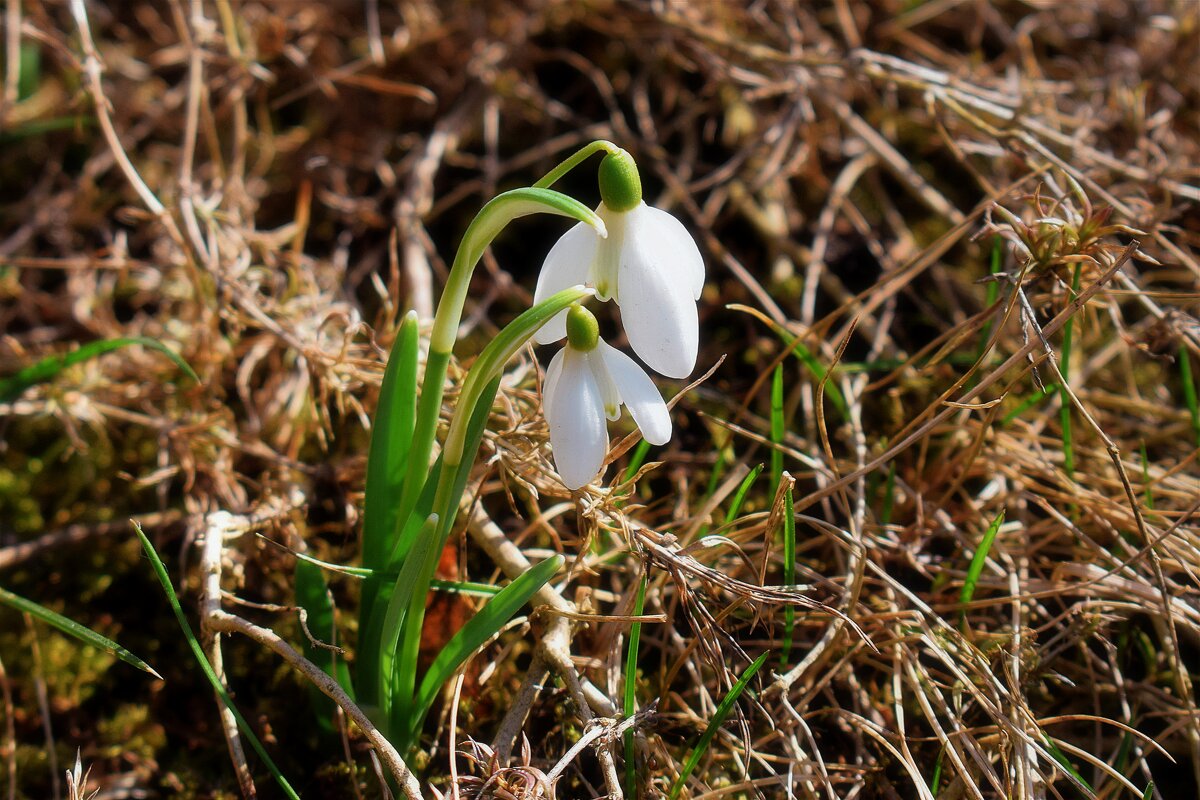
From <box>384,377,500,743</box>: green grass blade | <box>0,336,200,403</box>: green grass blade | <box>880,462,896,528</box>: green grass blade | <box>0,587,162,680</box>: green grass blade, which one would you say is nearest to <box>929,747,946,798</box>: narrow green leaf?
<box>880,462,896,528</box>: green grass blade

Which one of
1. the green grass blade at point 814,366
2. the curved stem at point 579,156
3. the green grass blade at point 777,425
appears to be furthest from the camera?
the green grass blade at point 814,366

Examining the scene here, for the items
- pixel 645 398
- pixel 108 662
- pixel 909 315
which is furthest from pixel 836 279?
pixel 108 662

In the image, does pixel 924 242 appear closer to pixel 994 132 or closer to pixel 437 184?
pixel 994 132

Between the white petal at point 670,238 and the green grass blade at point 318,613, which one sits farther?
the green grass blade at point 318,613

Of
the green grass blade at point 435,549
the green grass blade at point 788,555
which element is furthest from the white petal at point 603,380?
the green grass blade at point 788,555

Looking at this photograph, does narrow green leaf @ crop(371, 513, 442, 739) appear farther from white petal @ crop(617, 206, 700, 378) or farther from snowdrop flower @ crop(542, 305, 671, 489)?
white petal @ crop(617, 206, 700, 378)

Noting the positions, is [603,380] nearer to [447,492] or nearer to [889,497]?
[447,492]

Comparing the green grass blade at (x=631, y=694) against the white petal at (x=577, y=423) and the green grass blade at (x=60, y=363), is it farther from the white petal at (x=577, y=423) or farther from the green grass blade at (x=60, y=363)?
the green grass blade at (x=60, y=363)
